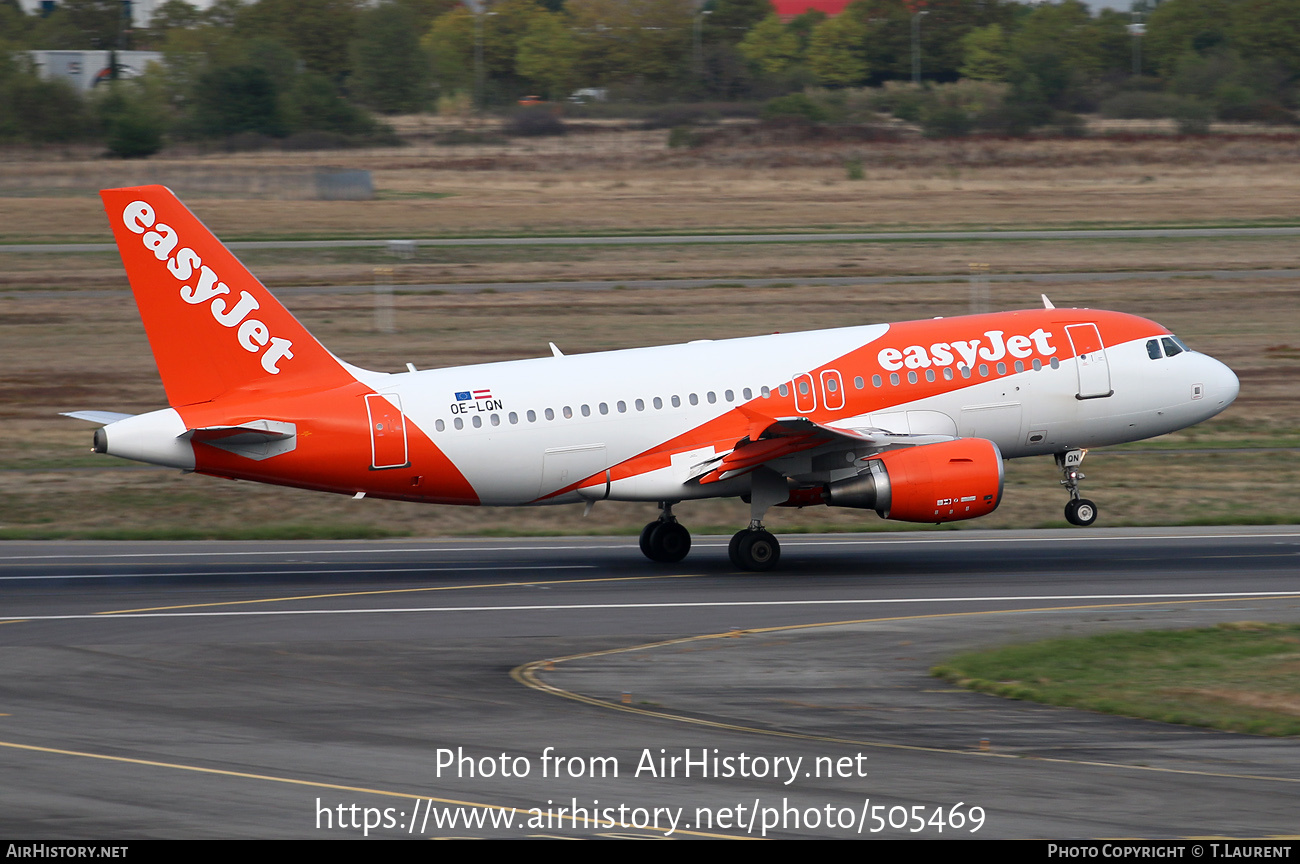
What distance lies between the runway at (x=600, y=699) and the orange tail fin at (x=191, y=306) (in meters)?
3.70

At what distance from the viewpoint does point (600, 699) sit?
18672 millimetres

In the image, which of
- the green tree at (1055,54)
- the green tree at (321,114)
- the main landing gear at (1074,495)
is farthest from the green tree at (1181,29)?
the main landing gear at (1074,495)

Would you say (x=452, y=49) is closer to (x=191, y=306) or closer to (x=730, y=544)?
(x=191, y=306)

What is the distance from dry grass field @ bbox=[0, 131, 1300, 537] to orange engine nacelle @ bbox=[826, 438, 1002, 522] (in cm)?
673

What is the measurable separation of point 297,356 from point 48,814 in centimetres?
1416

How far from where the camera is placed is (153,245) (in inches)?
1051

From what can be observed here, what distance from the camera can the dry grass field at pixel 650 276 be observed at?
1405 inches

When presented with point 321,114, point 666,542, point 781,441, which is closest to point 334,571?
point 666,542

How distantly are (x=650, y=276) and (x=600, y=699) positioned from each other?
44966 millimetres

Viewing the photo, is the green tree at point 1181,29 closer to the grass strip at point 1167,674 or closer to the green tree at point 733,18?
the green tree at point 733,18

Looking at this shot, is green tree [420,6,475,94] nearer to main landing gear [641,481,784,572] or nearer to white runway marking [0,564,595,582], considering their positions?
white runway marking [0,564,595,582]

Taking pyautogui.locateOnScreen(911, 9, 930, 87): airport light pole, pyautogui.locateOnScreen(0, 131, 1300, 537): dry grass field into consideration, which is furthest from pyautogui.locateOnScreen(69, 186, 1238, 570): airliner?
pyautogui.locateOnScreen(911, 9, 930, 87): airport light pole

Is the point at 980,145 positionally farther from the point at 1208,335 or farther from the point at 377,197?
the point at 1208,335

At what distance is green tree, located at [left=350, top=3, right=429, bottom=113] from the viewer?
132m
